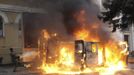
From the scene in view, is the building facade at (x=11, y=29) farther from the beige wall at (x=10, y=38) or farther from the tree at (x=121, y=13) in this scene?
the tree at (x=121, y=13)

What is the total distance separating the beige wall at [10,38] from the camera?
26.0m

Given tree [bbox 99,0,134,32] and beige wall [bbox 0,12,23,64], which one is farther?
beige wall [bbox 0,12,23,64]

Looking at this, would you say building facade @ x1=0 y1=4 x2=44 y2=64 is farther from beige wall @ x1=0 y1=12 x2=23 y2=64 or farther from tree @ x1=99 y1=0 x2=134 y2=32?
tree @ x1=99 y1=0 x2=134 y2=32

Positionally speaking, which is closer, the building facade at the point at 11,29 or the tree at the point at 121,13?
the tree at the point at 121,13

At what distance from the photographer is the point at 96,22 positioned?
2702 cm

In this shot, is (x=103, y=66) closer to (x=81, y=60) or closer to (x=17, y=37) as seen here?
(x=81, y=60)

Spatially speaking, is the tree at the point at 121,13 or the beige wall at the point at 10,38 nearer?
the tree at the point at 121,13

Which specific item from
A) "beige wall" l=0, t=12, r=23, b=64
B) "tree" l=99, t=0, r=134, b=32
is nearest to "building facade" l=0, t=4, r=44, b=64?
"beige wall" l=0, t=12, r=23, b=64

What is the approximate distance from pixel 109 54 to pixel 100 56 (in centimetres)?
147

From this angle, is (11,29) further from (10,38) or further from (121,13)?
(121,13)

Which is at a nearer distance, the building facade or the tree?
the tree

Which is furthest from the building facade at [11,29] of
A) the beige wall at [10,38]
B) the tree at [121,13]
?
the tree at [121,13]

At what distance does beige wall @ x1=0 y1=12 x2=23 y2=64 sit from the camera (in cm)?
2598

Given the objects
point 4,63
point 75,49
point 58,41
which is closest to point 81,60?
point 75,49
